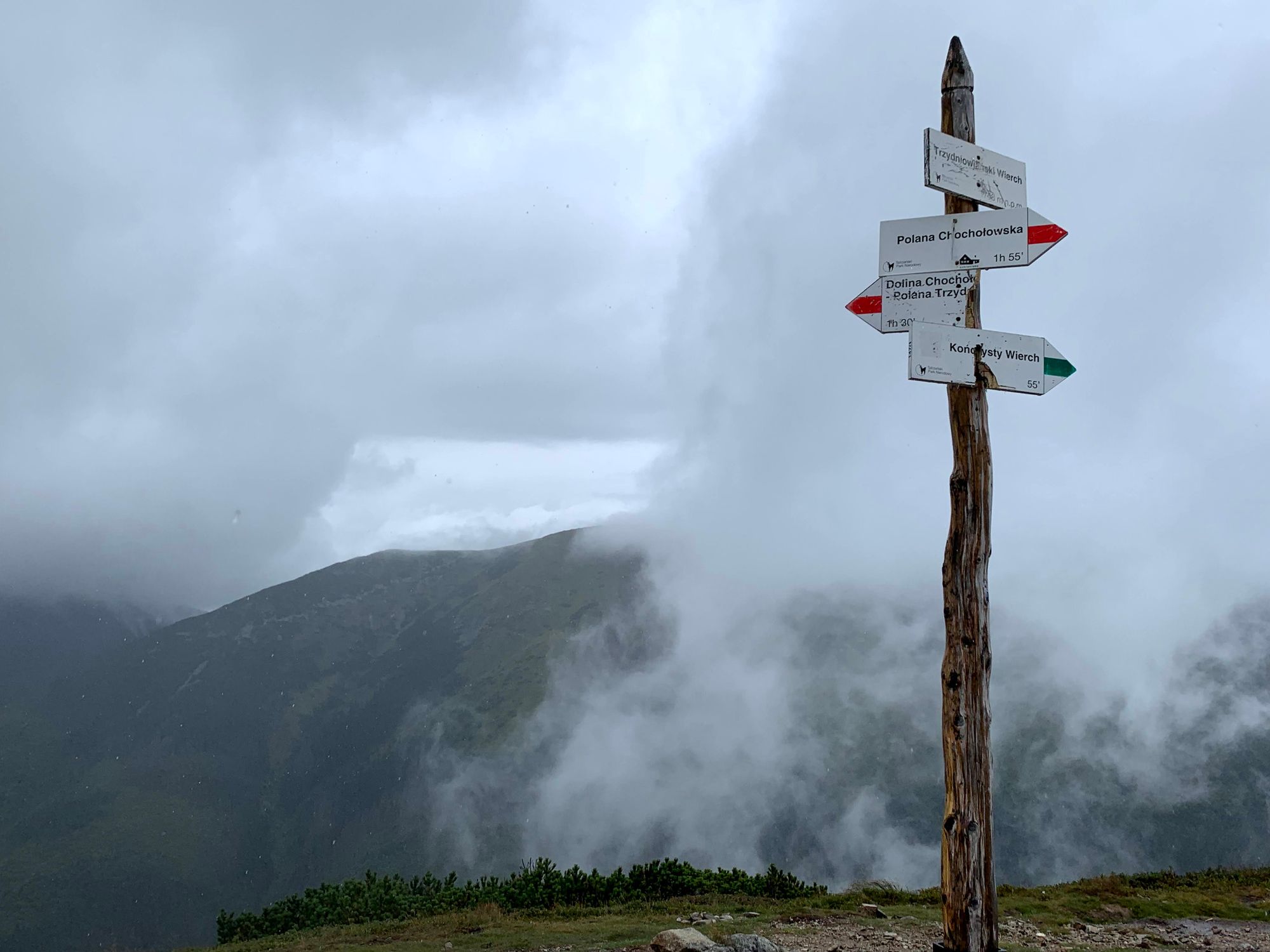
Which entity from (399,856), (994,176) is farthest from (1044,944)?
(399,856)

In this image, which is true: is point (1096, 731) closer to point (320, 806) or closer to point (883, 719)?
point (883, 719)

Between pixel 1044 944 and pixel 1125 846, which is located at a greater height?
pixel 1044 944

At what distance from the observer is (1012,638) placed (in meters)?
119

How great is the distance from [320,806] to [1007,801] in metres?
135

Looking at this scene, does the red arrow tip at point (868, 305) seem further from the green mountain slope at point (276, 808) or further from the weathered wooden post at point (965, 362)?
the green mountain slope at point (276, 808)

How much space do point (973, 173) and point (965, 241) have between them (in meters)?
0.66

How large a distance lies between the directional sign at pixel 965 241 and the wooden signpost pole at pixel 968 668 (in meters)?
0.24

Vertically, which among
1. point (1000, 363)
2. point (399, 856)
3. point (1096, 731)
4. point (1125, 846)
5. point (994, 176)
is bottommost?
point (399, 856)

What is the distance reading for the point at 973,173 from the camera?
7977 mm

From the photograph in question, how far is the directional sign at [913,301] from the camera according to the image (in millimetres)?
7918

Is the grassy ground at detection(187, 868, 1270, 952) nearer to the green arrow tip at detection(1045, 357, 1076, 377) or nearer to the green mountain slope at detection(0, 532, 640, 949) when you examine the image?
the green arrow tip at detection(1045, 357, 1076, 377)

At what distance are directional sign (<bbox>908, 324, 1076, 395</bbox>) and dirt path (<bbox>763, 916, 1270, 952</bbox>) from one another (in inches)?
297

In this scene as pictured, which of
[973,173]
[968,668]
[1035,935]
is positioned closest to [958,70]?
[973,173]

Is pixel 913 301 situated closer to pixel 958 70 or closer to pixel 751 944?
pixel 958 70
